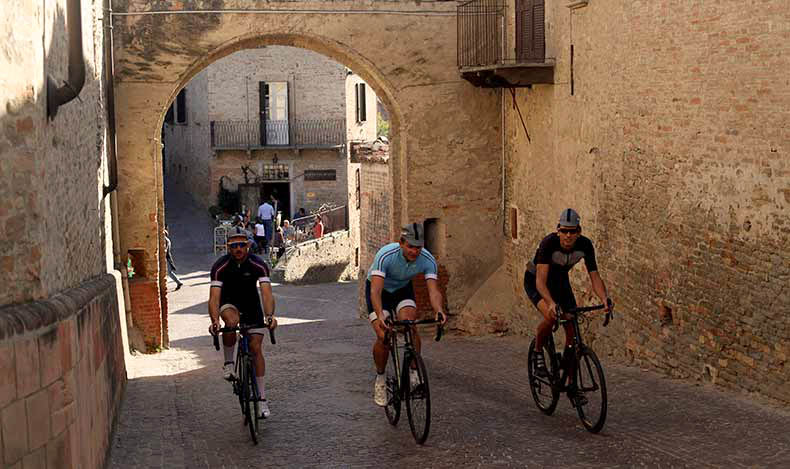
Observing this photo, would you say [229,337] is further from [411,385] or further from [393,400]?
[411,385]

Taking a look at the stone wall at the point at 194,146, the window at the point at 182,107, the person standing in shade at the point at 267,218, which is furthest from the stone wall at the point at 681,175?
the window at the point at 182,107

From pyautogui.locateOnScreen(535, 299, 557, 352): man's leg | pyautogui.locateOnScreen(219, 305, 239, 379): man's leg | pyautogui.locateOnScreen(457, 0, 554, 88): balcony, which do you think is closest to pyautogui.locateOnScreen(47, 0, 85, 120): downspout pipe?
pyautogui.locateOnScreen(219, 305, 239, 379): man's leg

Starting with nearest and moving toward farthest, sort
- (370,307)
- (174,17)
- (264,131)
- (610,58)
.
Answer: (370,307)
(610,58)
(174,17)
(264,131)

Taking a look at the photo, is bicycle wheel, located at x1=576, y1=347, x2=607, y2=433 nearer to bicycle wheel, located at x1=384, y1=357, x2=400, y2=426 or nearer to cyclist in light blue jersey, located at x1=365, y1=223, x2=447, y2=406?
cyclist in light blue jersey, located at x1=365, y1=223, x2=447, y2=406

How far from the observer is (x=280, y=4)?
15727 millimetres

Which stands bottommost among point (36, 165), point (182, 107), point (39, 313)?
point (39, 313)

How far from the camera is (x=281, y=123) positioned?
41.1 meters

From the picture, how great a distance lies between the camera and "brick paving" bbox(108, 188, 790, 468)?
8.20 meters

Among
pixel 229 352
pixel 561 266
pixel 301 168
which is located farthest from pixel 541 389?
pixel 301 168

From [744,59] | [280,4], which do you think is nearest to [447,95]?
[280,4]

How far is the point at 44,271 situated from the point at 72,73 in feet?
7.43

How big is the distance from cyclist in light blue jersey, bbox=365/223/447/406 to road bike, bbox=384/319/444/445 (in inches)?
2.9

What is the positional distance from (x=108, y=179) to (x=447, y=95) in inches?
206

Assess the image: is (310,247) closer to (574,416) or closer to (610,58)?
(610,58)
